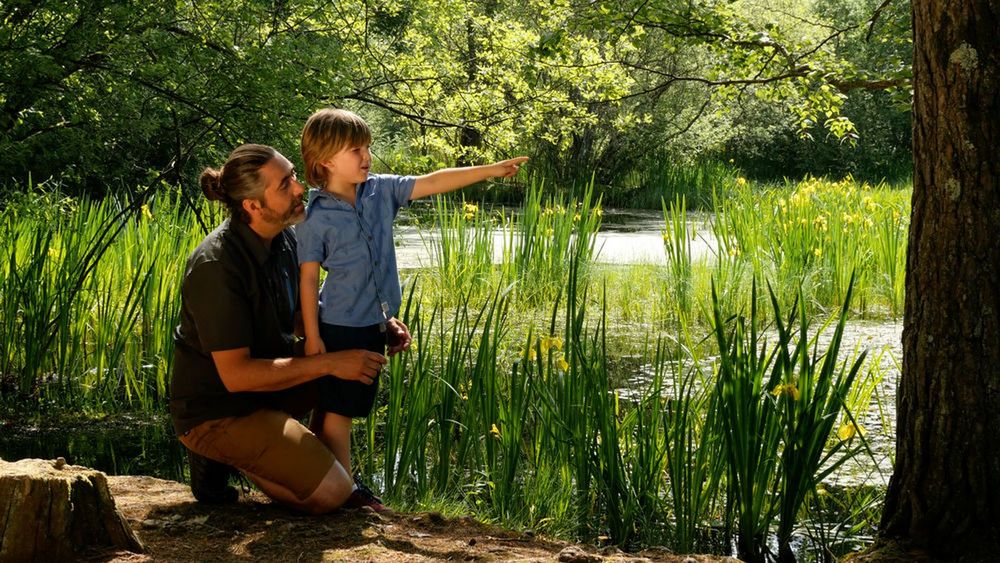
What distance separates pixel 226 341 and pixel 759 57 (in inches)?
141

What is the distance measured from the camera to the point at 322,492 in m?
2.74

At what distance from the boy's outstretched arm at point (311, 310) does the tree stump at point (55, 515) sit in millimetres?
633

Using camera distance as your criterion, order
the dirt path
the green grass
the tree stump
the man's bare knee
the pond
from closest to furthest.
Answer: the tree stump, the dirt path, the man's bare knee, the green grass, the pond

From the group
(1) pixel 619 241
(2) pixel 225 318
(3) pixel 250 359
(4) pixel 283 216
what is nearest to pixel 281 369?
(3) pixel 250 359

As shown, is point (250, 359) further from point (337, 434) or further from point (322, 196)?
point (322, 196)

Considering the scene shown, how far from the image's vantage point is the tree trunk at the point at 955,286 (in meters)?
2.62

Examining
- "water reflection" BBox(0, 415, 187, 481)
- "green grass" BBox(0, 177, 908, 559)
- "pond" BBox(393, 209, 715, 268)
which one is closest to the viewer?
"green grass" BBox(0, 177, 908, 559)

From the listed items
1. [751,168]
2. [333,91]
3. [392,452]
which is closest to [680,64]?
[751,168]

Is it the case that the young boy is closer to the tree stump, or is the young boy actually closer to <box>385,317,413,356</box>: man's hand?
<box>385,317,413,356</box>: man's hand

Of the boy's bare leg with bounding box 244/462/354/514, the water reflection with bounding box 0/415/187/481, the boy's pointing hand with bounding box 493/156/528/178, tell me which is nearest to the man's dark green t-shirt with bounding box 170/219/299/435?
the boy's bare leg with bounding box 244/462/354/514

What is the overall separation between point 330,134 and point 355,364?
2.00ft

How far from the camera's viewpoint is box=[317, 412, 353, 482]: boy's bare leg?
2.86 metres

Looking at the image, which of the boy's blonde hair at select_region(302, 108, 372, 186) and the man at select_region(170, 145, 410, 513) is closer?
the man at select_region(170, 145, 410, 513)

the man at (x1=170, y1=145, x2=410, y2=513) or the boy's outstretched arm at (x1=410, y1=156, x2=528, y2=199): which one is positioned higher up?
the boy's outstretched arm at (x1=410, y1=156, x2=528, y2=199)
